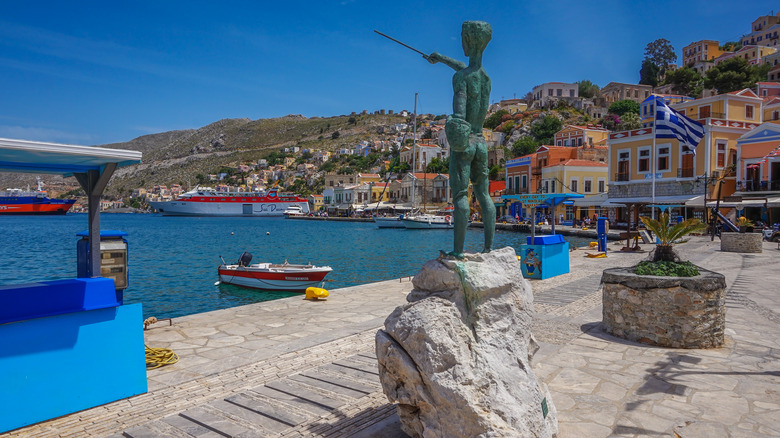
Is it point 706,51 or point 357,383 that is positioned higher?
point 706,51

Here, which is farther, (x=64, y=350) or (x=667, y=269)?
(x=667, y=269)

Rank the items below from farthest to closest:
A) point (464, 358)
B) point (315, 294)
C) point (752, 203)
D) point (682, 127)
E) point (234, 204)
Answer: point (234, 204)
point (752, 203)
point (682, 127)
point (315, 294)
point (464, 358)

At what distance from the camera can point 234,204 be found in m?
89.4

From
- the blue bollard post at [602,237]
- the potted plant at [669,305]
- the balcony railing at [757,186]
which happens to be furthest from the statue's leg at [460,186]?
the balcony railing at [757,186]

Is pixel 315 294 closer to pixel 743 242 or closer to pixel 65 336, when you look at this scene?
pixel 65 336

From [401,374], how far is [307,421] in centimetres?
107

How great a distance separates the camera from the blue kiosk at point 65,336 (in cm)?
354

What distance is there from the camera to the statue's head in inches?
156

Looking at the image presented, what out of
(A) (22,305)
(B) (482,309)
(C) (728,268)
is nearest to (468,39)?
(B) (482,309)

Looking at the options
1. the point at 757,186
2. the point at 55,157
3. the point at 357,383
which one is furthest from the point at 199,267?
the point at 757,186

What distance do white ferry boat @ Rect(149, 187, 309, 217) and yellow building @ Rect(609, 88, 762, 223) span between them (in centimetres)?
6409

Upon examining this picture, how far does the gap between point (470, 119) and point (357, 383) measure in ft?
8.91

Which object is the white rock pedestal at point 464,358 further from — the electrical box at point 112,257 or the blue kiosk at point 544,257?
the blue kiosk at point 544,257

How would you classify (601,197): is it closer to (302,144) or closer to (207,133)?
(302,144)
